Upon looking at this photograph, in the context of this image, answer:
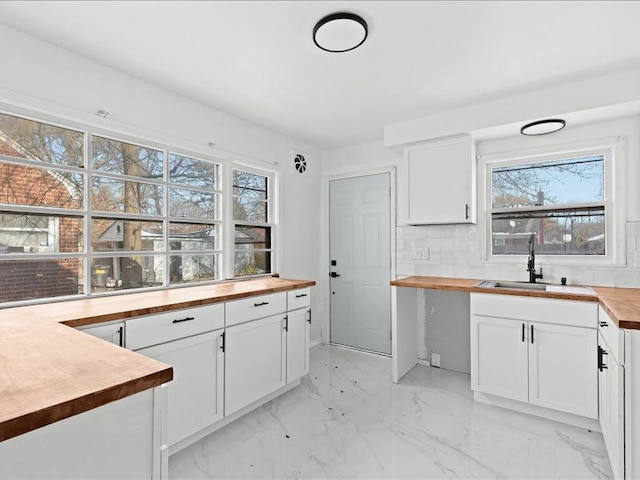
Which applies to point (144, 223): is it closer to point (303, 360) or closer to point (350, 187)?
point (303, 360)

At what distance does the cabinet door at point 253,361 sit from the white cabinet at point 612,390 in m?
2.05

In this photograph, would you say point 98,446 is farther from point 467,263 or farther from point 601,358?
point 467,263

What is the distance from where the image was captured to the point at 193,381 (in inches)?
83.7

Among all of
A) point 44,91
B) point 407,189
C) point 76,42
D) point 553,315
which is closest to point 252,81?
point 76,42

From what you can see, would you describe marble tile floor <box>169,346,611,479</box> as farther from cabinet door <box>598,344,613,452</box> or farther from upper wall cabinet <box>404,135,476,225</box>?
upper wall cabinet <box>404,135,476,225</box>

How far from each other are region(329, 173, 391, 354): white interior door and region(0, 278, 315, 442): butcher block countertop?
8.92 feet

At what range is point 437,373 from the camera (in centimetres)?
339

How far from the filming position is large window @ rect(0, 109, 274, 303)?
207cm

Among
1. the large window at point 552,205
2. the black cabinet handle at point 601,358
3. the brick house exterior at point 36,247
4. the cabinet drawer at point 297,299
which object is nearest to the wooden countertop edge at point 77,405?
the brick house exterior at point 36,247

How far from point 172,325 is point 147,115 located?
5.19 ft

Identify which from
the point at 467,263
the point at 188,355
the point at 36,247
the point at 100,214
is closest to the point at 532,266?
the point at 467,263

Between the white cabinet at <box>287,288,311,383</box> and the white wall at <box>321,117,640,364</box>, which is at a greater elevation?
the white wall at <box>321,117,640,364</box>

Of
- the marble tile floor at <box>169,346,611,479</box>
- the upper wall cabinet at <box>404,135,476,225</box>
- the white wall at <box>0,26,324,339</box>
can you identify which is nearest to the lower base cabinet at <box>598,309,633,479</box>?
the marble tile floor at <box>169,346,611,479</box>

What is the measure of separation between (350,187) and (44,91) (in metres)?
2.91
